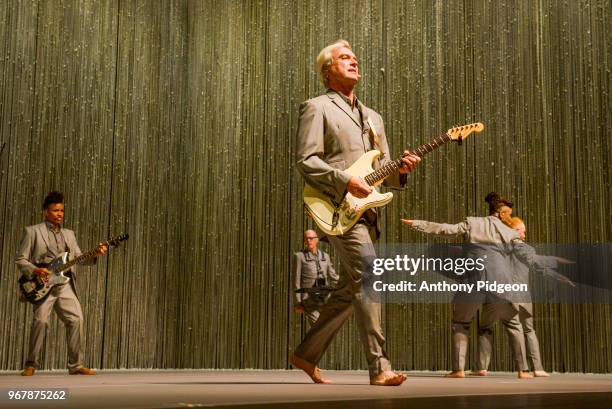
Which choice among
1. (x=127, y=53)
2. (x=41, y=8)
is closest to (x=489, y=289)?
(x=127, y=53)

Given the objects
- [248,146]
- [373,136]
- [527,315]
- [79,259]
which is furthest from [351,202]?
[248,146]

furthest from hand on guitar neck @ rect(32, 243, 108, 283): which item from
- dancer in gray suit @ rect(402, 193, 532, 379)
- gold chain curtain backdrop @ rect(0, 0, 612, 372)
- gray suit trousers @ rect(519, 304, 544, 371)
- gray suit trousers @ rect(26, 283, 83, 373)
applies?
gray suit trousers @ rect(519, 304, 544, 371)

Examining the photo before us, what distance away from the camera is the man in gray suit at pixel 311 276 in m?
6.55

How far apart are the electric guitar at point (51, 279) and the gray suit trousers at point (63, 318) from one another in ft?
0.18

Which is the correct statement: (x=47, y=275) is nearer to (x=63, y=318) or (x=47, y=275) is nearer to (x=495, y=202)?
(x=63, y=318)

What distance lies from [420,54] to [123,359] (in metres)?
3.86

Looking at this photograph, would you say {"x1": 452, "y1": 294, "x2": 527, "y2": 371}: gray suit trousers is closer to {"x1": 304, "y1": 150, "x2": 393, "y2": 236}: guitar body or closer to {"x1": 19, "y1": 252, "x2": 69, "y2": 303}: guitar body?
{"x1": 304, "y1": 150, "x2": 393, "y2": 236}: guitar body

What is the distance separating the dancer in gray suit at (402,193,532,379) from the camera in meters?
5.47

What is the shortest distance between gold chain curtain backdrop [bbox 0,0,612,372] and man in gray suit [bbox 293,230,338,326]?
0.62 metres

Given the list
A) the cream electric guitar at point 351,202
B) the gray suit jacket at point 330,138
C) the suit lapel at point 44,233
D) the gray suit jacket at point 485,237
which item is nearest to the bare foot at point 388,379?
the cream electric guitar at point 351,202

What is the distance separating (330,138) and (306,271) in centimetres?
310

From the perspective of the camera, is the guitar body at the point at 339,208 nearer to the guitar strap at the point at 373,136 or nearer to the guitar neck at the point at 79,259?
the guitar strap at the point at 373,136

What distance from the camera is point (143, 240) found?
7.21 meters

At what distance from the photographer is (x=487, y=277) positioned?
5.46m
